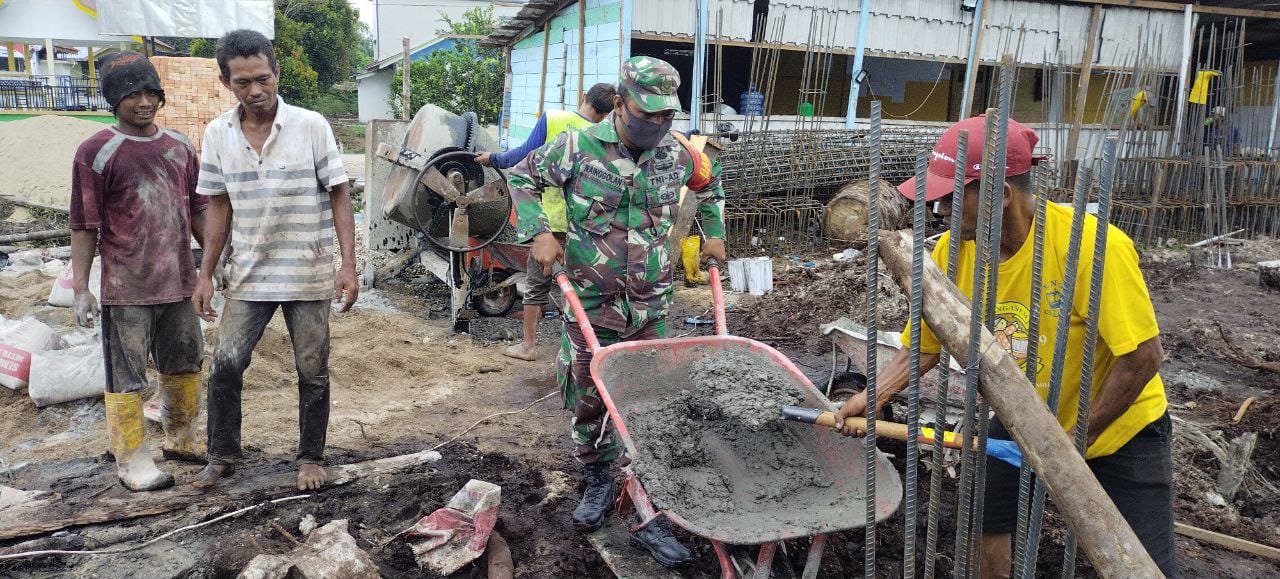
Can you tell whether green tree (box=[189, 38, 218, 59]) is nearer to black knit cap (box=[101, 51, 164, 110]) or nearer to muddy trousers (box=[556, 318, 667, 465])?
black knit cap (box=[101, 51, 164, 110])

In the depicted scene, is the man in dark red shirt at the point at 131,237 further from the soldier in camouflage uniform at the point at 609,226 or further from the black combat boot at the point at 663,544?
the black combat boot at the point at 663,544

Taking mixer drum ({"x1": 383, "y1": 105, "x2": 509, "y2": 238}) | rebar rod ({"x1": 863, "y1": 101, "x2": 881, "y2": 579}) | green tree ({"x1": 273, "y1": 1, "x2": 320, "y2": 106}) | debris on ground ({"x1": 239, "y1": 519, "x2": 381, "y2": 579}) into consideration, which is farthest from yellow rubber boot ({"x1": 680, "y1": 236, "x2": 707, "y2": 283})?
green tree ({"x1": 273, "y1": 1, "x2": 320, "y2": 106})

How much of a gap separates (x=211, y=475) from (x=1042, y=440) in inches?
127

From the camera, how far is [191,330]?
11.9ft

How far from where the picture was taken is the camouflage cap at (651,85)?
291 cm

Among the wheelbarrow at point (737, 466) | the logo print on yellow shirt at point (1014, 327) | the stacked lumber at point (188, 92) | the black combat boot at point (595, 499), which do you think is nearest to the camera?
the logo print on yellow shirt at point (1014, 327)

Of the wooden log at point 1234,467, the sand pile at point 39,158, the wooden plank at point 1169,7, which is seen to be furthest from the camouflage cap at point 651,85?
the sand pile at point 39,158

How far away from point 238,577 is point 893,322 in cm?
521

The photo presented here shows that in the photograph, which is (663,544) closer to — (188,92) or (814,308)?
(814,308)

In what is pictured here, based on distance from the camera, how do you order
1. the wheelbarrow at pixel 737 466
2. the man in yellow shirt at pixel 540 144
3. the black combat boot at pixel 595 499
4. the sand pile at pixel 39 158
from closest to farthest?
the wheelbarrow at pixel 737 466 → the black combat boot at pixel 595 499 → the man in yellow shirt at pixel 540 144 → the sand pile at pixel 39 158

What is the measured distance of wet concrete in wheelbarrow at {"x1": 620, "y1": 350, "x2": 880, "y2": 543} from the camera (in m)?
2.54

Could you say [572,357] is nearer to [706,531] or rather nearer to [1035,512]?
[706,531]

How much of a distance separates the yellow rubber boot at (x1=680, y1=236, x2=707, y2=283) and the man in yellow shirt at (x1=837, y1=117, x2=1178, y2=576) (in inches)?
239

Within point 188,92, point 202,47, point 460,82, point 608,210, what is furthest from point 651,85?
point 202,47
